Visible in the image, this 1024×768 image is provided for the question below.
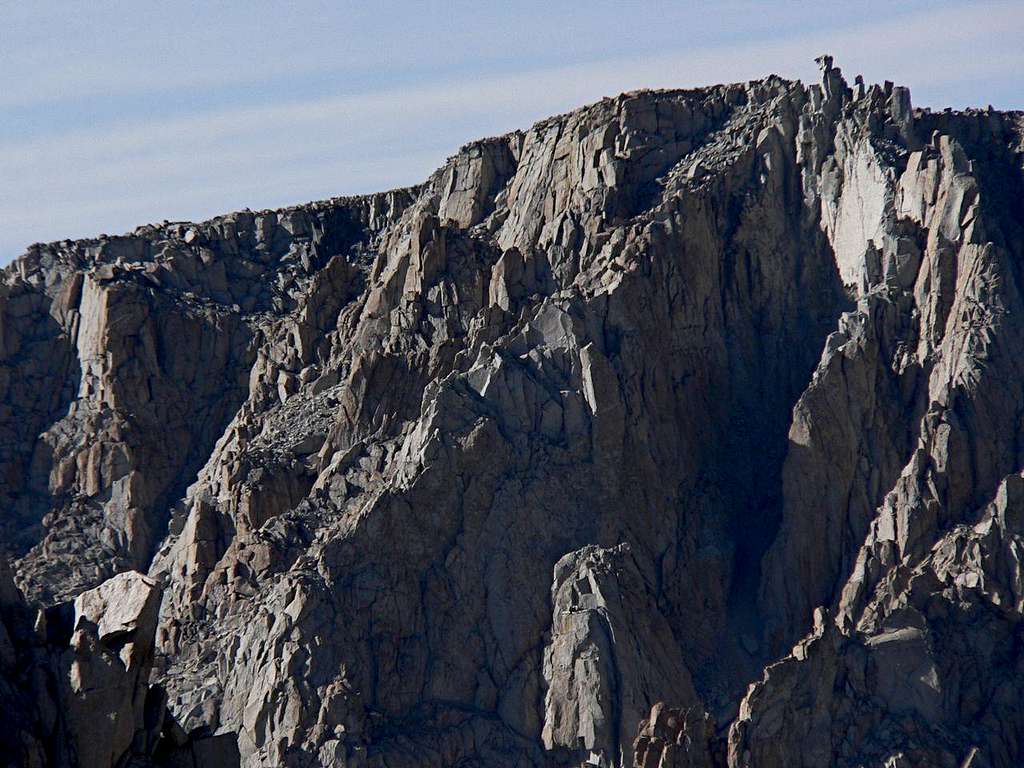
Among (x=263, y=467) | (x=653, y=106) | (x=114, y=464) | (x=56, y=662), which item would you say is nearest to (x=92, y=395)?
(x=114, y=464)

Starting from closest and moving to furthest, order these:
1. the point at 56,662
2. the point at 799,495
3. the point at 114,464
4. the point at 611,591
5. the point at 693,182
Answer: the point at 56,662 < the point at 611,591 < the point at 799,495 < the point at 693,182 < the point at 114,464

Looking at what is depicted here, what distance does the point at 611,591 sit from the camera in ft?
356

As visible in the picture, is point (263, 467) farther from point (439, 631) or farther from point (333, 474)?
point (439, 631)

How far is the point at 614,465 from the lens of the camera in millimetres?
116188

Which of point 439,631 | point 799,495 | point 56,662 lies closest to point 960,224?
point 799,495

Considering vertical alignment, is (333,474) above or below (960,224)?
below

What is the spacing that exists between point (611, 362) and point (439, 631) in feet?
53.8

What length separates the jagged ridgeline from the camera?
105625 mm

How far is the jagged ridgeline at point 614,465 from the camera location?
105625mm

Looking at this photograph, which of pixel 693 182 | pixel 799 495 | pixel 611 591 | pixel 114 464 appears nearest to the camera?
pixel 611 591

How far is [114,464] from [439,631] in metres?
34.5

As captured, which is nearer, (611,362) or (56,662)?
(56,662)

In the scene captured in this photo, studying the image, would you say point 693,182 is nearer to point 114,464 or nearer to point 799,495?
point 799,495

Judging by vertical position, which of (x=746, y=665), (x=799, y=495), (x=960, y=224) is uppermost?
(x=960, y=224)
